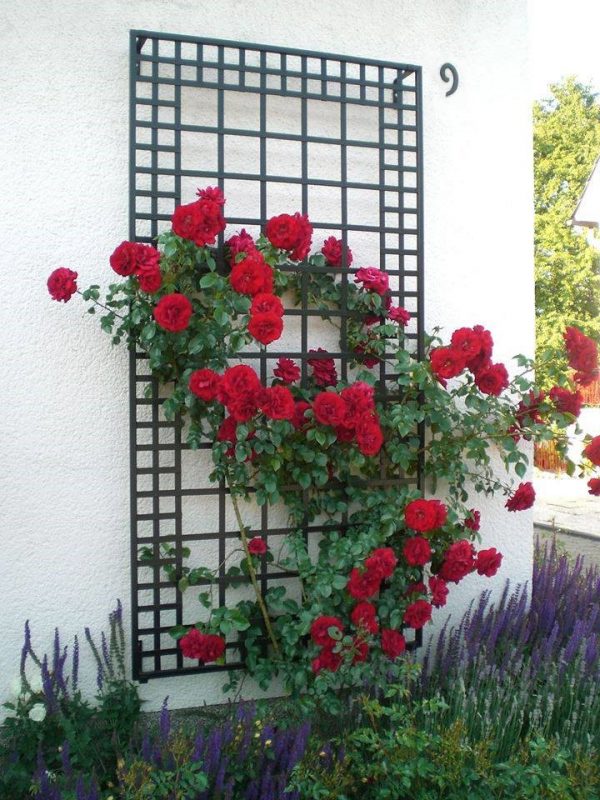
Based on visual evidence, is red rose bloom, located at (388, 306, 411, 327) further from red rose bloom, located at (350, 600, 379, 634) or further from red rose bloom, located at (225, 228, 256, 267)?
red rose bloom, located at (350, 600, 379, 634)

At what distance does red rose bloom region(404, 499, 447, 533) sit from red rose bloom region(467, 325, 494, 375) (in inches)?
22.5

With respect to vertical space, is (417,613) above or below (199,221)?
below

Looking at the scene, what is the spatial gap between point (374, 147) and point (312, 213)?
352 millimetres

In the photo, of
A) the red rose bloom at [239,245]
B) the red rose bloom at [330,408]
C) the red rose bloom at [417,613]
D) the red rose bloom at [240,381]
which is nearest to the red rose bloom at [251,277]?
the red rose bloom at [239,245]

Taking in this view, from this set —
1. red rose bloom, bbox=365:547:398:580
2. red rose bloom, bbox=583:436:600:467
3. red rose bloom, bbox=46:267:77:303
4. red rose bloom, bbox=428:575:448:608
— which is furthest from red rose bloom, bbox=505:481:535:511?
red rose bloom, bbox=46:267:77:303

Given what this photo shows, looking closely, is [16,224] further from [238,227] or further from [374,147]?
[374,147]

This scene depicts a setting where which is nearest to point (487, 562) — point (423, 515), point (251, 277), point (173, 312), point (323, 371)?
point (423, 515)

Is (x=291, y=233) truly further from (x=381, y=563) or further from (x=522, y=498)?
(x=522, y=498)

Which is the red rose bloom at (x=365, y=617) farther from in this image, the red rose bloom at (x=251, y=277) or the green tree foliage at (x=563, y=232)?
the green tree foliage at (x=563, y=232)

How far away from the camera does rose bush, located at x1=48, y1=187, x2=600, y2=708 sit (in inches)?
107

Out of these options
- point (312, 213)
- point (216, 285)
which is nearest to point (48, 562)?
point (216, 285)

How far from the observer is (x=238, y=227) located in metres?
3.09

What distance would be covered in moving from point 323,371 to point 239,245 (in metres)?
0.57

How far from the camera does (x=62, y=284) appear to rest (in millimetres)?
2656
